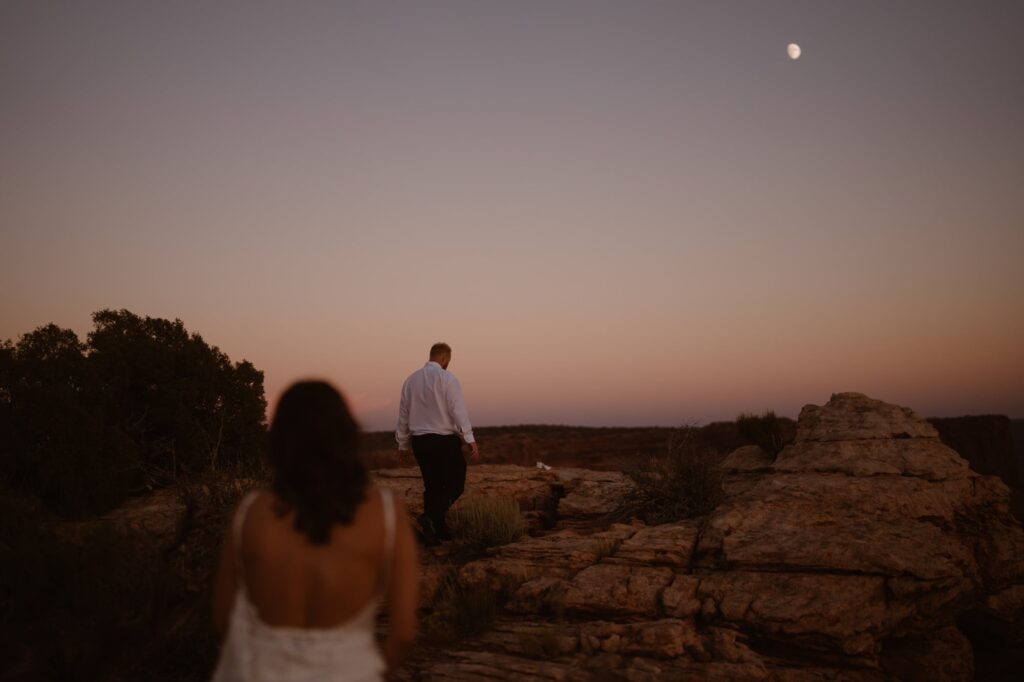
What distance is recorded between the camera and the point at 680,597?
6055mm


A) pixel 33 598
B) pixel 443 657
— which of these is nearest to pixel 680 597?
pixel 443 657

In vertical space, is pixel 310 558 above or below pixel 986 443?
above

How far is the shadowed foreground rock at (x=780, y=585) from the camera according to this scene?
5477mm

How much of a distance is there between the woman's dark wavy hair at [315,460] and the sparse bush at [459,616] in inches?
169

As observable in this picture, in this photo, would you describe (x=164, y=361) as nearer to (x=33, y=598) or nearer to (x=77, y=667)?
(x=33, y=598)

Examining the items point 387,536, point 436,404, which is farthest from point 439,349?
point 387,536

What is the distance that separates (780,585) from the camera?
6.09m

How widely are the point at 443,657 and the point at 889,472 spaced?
642cm

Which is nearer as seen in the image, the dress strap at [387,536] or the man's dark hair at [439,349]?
the dress strap at [387,536]

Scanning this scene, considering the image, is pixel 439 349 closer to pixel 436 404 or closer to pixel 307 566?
pixel 436 404

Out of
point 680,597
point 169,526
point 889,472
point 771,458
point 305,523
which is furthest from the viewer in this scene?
point 771,458

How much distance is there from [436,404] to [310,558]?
5.49 metres

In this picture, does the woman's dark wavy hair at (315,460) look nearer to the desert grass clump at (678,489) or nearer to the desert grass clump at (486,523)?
the desert grass clump at (486,523)

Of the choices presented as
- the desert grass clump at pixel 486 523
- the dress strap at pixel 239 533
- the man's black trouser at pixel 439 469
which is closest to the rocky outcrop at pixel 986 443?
the desert grass clump at pixel 486 523
